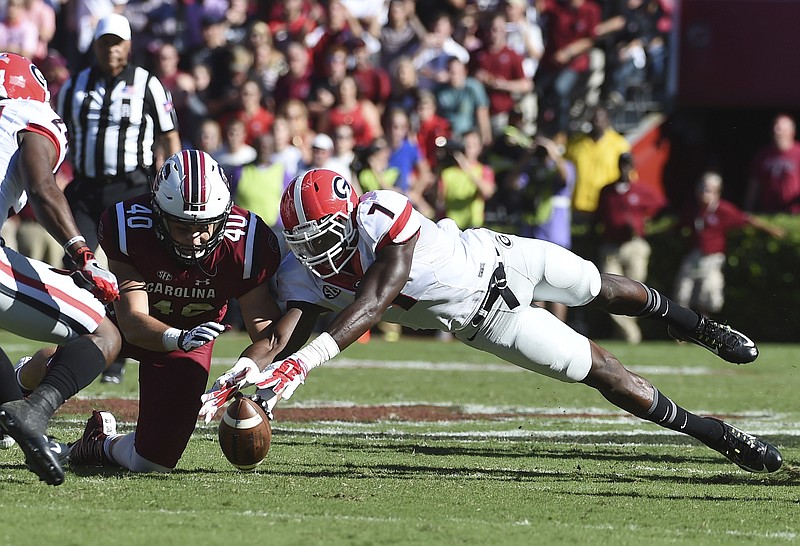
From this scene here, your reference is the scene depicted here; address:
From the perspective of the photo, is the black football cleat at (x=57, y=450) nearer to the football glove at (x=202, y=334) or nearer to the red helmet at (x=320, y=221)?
the football glove at (x=202, y=334)

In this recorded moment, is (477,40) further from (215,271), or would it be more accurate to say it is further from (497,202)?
(215,271)

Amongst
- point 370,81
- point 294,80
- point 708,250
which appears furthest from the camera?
point 294,80

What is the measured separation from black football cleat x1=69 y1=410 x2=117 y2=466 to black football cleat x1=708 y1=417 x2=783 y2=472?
2.34 m

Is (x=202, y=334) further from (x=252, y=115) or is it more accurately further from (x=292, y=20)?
(x=292, y=20)

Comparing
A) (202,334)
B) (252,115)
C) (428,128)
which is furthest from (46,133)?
(428,128)

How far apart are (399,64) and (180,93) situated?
6.83ft

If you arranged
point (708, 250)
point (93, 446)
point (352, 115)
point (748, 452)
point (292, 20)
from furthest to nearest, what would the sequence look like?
point (292, 20) → point (352, 115) → point (708, 250) → point (748, 452) → point (93, 446)

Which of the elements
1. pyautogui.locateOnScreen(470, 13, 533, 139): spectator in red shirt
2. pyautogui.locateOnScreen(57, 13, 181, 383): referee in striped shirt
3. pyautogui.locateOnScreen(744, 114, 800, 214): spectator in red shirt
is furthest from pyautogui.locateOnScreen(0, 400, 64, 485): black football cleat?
pyautogui.locateOnScreen(744, 114, 800, 214): spectator in red shirt

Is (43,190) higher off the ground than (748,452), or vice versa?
(43,190)

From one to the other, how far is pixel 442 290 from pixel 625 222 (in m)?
6.77

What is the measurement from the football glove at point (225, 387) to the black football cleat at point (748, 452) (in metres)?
1.92

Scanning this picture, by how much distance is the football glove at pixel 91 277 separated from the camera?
13.5 ft

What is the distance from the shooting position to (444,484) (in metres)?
4.45

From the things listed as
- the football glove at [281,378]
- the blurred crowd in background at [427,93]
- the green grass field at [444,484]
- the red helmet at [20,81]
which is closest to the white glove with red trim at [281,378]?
the football glove at [281,378]
